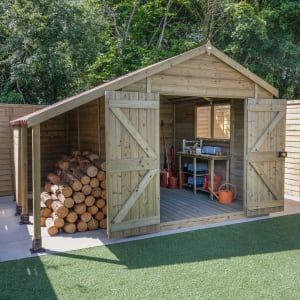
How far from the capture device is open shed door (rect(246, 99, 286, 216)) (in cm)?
614

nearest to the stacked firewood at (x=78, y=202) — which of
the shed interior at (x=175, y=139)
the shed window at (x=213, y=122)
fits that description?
the shed interior at (x=175, y=139)

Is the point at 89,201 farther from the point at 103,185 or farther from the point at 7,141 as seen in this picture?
the point at 7,141

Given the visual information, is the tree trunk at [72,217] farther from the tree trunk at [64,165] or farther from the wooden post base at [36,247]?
the tree trunk at [64,165]

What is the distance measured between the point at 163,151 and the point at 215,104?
225cm

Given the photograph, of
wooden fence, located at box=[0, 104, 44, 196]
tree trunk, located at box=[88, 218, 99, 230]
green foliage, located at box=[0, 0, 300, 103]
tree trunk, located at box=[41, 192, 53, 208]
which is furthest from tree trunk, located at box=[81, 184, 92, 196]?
green foliage, located at box=[0, 0, 300, 103]

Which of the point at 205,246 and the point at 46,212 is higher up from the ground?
the point at 46,212

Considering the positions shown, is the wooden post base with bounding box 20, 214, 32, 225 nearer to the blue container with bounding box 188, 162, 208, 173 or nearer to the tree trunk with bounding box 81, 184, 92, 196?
the tree trunk with bounding box 81, 184, 92, 196

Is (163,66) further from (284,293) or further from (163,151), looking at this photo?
(163,151)

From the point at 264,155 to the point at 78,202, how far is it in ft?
11.1

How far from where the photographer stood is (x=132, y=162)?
17.0 feet

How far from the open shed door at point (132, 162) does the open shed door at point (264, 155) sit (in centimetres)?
184

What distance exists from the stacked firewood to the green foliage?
5.75 m

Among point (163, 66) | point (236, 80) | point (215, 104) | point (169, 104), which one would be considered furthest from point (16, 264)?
point (169, 104)

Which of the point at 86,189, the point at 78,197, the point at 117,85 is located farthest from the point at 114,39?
the point at 78,197
